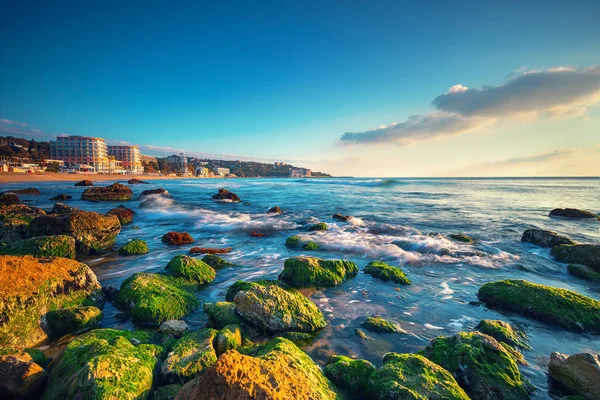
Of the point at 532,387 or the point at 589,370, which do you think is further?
the point at 532,387

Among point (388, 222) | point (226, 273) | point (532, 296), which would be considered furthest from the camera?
point (388, 222)

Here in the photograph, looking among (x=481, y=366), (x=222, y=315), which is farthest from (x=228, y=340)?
(x=481, y=366)

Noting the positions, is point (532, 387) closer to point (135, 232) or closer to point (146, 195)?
point (135, 232)

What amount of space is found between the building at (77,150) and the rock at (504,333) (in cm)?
13449

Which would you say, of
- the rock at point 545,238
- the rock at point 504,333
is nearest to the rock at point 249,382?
the rock at point 504,333

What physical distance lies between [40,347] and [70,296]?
1049mm

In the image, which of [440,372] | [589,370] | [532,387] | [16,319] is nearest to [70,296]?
[16,319]

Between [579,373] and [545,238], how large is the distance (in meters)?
10.1

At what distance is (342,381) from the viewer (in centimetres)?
311

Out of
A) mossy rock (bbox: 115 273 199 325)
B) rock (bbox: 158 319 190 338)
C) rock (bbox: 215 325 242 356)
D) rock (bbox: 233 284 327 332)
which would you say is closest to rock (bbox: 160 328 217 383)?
rock (bbox: 215 325 242 356)

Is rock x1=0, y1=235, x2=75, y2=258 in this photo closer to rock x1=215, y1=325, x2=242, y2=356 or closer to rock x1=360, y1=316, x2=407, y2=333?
rock x1=215, y1=325, x2=242, y2=356

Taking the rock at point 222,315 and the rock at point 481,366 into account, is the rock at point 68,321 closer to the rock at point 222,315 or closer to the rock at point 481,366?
the rock at point 222,315

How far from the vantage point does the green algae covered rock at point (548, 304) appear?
479 cm

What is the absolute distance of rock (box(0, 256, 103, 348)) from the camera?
3820mm
